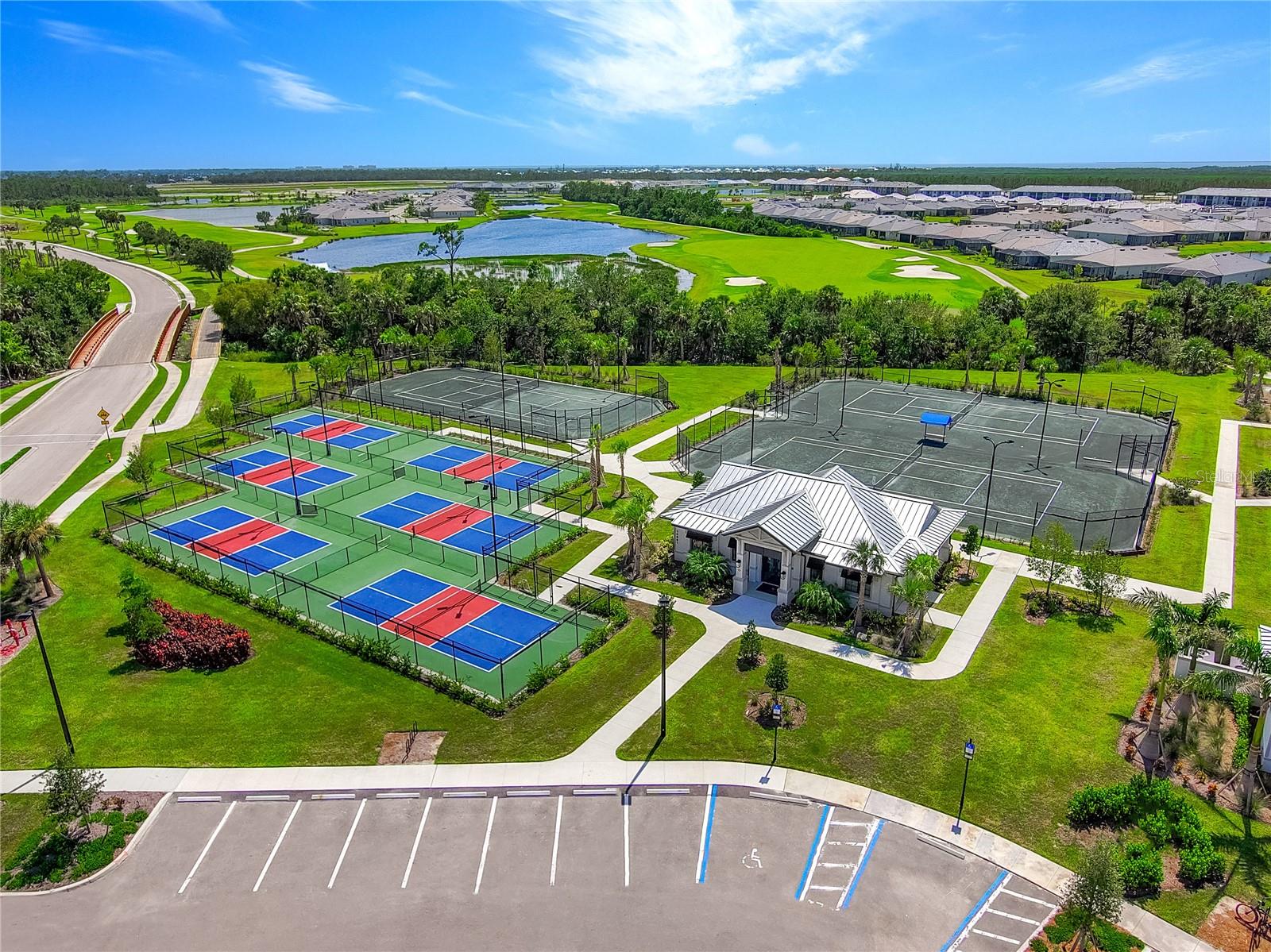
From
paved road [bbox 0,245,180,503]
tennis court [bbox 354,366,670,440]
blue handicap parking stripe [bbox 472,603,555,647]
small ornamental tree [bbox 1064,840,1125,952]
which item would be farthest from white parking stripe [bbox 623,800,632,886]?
paved road [bbox 0,245,180,503]

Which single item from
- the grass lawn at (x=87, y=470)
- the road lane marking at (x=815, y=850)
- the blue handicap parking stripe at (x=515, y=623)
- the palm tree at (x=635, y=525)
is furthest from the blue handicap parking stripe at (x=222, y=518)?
the road lane marking at (x=815, y=850)

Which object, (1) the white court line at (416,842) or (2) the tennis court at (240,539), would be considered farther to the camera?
(2) the tennis court at (240,539)

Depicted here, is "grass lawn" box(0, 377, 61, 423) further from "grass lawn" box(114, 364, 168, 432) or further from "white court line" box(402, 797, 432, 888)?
"white court line" box(402, 797, 432, 888)

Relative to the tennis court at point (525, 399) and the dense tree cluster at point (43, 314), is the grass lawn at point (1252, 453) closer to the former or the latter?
the tennis court at point (525, 399)

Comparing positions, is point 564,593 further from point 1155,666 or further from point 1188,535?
point 1188,535

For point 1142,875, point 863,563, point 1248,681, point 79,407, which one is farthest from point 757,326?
point 1142,875

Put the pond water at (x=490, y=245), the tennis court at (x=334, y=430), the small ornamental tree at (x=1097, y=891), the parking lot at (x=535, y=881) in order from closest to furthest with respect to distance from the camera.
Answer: the small ornamental tree at (x=1097, y=891), the parking lot at (x=535, y=881), the tennis court at (x=334, y=430), the pond water at (x=490, y=245)
